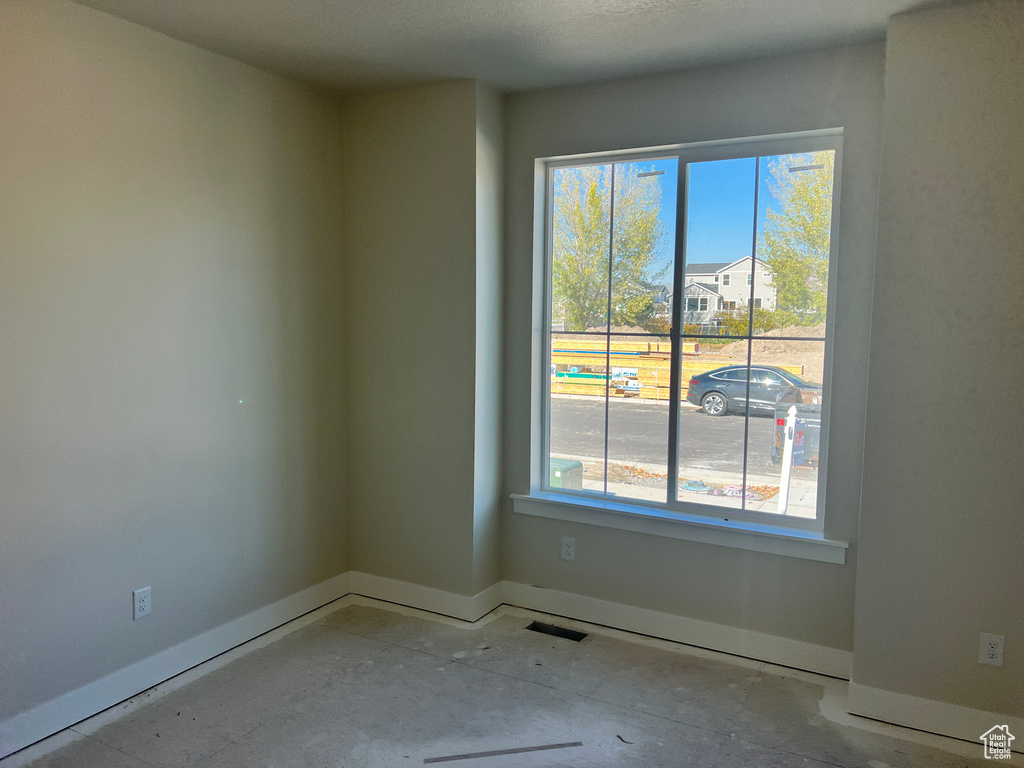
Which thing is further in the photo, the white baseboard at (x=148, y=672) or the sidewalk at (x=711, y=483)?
the sidewalk at (x=711, y=483)

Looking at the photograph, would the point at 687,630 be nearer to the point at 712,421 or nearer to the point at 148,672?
the point at 712,421

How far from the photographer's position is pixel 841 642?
3.03 metres

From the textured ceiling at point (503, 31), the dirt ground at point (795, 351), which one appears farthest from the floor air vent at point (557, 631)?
the textured ceiling at point (503, 31)

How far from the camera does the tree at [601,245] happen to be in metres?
3.42

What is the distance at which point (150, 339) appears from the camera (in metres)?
2.85

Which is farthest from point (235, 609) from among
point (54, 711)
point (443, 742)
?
point (443, 742)

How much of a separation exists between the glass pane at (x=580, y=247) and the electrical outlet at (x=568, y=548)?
3.53 feet

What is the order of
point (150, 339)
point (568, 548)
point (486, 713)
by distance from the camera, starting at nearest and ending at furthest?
point (486, 713) < point (150, 339) < point (568, 548)

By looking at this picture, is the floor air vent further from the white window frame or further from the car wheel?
the car wheel

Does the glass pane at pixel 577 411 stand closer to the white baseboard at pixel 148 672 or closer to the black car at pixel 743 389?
the black car at pixel 743 389

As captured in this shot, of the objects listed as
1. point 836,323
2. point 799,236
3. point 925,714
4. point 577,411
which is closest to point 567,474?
point 577,411

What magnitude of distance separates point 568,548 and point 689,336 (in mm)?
1230

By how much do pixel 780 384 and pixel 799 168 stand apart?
93 centimetres

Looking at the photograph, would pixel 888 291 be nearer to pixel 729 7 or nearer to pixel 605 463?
pixel 729 7
